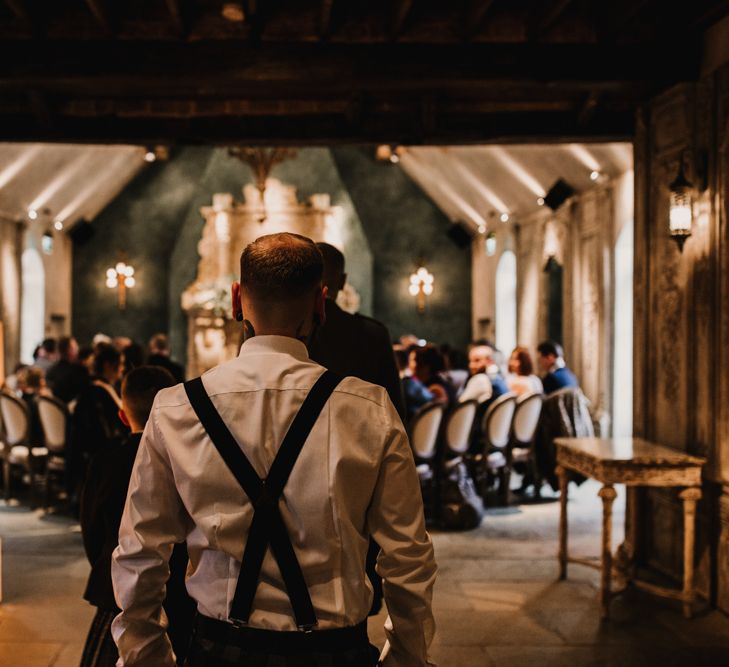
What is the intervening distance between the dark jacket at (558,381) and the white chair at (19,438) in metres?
4.26

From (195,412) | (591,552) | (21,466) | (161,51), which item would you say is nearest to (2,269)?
(21,466)

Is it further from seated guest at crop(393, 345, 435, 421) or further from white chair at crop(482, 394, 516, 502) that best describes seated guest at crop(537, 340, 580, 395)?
seated guest at crop(393, 345, 435, 421)

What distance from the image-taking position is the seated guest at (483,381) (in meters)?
7.70

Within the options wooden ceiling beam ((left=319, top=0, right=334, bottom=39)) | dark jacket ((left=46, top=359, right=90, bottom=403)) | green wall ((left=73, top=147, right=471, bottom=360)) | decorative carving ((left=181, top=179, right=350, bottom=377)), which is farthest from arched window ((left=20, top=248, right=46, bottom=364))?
wooden ceiling beam ((left=319, top=0, right=334, bottom=39))

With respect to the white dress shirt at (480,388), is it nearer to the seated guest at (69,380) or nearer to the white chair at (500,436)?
the white chair at (500,436)

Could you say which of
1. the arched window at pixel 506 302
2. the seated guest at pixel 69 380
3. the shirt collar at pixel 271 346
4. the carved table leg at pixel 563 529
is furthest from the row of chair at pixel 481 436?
the arched window at pixel 506 302

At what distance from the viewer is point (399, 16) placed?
4.72m

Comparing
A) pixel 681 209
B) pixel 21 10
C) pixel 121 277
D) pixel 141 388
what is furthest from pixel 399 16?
pixel 121 277

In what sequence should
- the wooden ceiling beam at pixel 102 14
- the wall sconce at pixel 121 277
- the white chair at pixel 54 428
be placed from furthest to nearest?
the wall sconce at pixel 121 277, the white chair at pixel 54 428, the wooden ceiling beam at pixel 102 14

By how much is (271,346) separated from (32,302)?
14.0 metres

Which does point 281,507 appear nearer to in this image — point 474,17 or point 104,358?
point 474,17

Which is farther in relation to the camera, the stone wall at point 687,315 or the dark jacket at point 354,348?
the stone wall at point 687,315

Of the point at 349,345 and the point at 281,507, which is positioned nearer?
the point at 281,507

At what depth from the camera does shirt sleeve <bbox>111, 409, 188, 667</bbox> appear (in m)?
1.62
